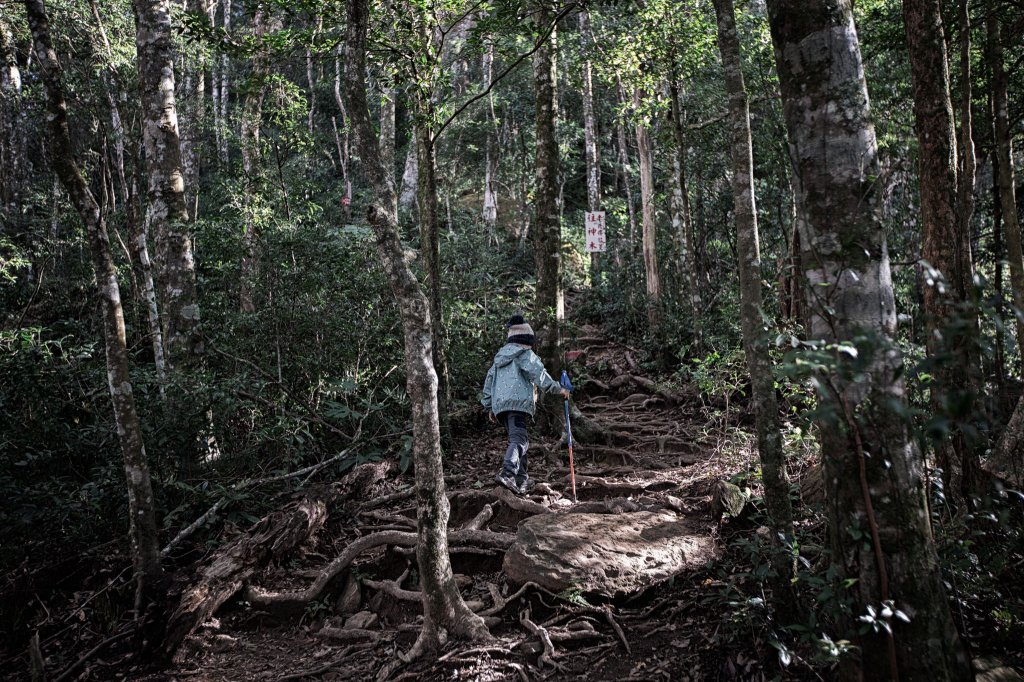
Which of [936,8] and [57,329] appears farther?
[57,329]

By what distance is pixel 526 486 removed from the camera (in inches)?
288

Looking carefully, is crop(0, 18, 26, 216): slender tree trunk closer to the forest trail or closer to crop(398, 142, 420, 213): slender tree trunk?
crop(398, 142, 420, 213): slender tree trunk

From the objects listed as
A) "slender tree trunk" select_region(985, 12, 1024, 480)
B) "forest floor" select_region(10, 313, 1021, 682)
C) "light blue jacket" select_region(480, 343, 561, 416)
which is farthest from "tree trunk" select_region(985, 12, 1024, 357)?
"light blue jacket" select_region(480, 343, 561, 416)

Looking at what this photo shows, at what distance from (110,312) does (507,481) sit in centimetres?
416

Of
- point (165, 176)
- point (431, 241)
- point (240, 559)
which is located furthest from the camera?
point (431, 241)

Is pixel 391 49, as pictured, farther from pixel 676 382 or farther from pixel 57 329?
pixel 57 329

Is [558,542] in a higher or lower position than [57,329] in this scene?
lower

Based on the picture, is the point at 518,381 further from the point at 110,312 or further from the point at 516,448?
the point at 110,312

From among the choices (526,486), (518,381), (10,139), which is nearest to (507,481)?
(526,486)

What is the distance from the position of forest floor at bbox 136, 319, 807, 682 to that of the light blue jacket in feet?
3.12

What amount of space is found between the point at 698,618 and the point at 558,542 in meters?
1.20

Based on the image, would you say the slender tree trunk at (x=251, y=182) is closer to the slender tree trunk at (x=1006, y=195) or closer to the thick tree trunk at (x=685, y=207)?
the thick tree trunk at (x=685, y=207)

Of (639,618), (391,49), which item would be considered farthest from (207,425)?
(639,618)

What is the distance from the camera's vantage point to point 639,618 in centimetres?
476
